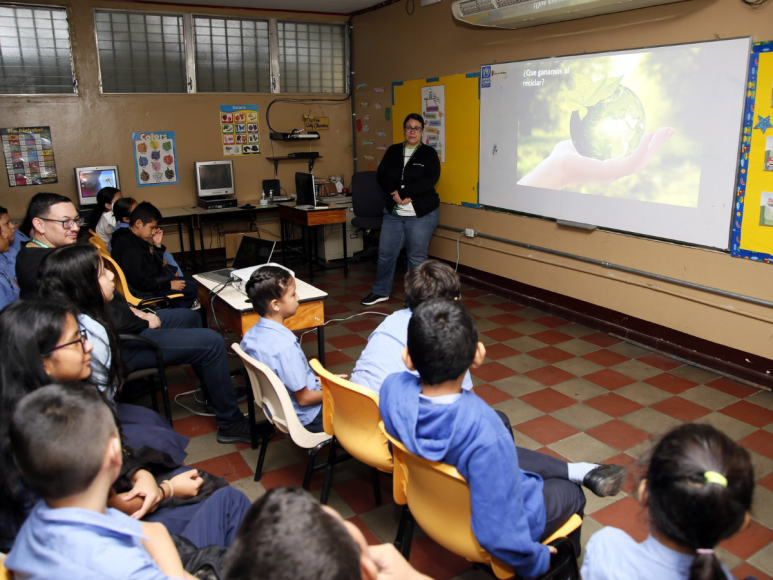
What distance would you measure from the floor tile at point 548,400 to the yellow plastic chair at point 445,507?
65.9 inches

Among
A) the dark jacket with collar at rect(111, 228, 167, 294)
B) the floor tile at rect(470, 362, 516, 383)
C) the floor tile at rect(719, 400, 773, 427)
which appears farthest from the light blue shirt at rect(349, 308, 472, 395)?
the dark jacket with collar at rect(111, 228, 167, 294)

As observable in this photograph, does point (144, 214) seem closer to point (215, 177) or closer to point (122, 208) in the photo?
point (122, 208)

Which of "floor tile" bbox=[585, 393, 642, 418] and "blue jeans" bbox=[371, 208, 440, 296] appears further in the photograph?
"blue jeans" bbox=[371, 208, 440, 296]

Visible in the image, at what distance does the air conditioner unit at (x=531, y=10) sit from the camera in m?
3.83

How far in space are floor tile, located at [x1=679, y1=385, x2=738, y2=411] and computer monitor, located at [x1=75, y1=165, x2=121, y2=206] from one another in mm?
5649

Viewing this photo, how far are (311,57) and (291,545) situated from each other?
747 cm

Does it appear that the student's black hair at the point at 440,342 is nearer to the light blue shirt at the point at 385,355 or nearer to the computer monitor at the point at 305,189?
the light blue shirt at the point at 385,355

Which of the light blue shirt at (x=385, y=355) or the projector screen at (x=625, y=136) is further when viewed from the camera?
the projector screen at (x=625, y=136)

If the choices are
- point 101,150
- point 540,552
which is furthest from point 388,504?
point 101,150

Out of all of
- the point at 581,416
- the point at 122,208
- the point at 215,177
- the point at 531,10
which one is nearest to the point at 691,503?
the point at 581,416

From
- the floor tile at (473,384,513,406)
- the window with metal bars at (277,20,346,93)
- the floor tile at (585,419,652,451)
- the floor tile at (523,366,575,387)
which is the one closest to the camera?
the floor tile at (585,419,652,451)

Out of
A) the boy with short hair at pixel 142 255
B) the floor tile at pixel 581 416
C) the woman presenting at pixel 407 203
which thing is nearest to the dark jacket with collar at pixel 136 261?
the boy with short hair at pixel 142 255

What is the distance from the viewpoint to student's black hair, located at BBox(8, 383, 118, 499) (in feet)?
3.63

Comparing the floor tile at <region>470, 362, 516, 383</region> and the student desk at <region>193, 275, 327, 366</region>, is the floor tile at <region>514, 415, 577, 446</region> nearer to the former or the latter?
the floor tile at <region>470, 362, 516, 383</region>
